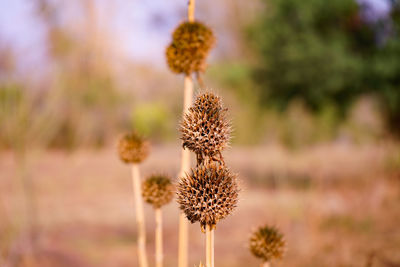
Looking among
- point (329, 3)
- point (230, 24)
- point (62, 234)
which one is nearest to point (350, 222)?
point (329, 3)

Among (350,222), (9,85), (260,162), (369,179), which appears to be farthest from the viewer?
(260,162)

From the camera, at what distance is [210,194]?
3.38 ft

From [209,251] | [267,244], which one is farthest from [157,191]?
[209,251]

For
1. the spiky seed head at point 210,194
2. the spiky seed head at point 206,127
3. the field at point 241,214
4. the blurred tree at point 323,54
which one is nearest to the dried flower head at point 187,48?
the spiky seed head at point 206,127

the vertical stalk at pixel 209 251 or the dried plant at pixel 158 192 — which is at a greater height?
the dried plant at pixel 158 192

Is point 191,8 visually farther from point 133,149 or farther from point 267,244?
point 267,244

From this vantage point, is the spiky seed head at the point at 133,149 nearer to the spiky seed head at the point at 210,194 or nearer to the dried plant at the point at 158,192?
the dried plant at the point at 158,192

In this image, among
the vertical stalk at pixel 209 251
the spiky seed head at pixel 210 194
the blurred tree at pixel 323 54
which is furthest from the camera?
the blurred tree at pixel 323 54

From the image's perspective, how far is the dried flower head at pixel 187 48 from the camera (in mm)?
1456

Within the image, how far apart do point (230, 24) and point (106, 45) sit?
22.2 ft

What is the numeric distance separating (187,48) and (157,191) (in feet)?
1.99

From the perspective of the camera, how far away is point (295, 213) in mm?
9062

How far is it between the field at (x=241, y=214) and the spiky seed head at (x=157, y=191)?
1078 millimetres

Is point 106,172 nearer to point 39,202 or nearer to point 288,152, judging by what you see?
point 39,202
